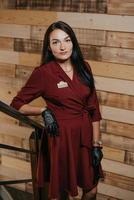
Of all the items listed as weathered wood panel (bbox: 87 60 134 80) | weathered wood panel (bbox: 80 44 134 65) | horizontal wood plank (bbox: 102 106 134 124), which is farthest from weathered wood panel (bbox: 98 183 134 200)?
weathered wood panel (bbox: 80 44 134 65)

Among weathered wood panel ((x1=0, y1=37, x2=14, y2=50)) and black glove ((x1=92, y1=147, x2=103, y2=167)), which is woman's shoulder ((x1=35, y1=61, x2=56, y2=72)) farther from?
weathered wood panel ((x1=0, y1=37, x2=14, y2=50))

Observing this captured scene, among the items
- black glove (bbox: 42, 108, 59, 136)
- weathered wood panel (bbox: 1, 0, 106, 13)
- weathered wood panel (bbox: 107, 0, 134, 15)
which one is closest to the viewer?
black glove (bbox: 42, 108, 59, 136)

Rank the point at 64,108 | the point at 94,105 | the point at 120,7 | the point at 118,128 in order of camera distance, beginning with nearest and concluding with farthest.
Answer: the point at 64,108 → the point at 94,105 → the point at 120,7 → the point at 118,128

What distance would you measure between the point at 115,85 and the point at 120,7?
515 mm

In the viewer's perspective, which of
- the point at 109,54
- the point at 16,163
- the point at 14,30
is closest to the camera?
the point at 109,54

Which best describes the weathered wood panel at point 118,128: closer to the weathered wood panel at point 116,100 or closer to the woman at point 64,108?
the weathered wood panel at point 116,100

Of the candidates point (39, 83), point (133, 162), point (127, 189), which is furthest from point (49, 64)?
point (127, 189)

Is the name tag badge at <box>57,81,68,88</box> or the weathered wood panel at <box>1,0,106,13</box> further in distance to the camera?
the weathered wood panel at <box>1,0,106,13</box>

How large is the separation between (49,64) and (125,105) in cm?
82

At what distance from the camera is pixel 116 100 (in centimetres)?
259

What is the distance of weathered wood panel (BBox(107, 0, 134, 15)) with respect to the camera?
2.39 metres

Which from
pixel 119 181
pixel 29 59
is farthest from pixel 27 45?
pixel 119 181

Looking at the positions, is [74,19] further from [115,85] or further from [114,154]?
[114,154]

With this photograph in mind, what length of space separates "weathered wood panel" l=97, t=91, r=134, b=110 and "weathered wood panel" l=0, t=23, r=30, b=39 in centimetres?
72
